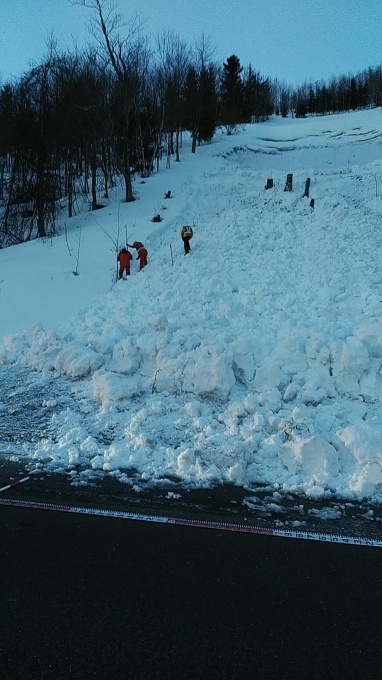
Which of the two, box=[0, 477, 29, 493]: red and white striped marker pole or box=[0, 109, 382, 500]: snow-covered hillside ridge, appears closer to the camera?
box=[0, 477, 29, 493]: red and white striped marker pole

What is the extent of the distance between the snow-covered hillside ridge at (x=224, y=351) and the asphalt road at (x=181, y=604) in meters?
1.15

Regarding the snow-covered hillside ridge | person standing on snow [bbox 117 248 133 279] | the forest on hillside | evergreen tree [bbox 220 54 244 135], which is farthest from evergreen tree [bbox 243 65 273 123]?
person standing on snow [bbox 117 248 133 279]

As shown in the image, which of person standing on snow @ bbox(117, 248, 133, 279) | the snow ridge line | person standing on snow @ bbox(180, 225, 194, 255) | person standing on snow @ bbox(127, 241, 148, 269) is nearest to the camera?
the snow ridge line

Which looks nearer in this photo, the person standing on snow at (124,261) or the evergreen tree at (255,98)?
the person standing on snow at (124,261)

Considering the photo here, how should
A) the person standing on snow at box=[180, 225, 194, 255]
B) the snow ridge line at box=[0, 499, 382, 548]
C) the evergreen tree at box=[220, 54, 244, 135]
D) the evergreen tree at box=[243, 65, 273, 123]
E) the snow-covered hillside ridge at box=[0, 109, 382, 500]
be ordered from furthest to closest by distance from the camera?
the evergreen tree at box=[243, 65, 273, 123]
the evergreen tree at box=[220, 54, 244, 135]
the person standing on snow at box=[180, 225, 194, 255]
the snow-covered hillside ridge at box=[0, 109, 382, 500]
the snow ridge line at box=[0, 499, 382, 548]

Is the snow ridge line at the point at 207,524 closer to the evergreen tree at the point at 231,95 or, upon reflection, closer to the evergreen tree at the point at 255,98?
the evergreen tree at the point at 231,95

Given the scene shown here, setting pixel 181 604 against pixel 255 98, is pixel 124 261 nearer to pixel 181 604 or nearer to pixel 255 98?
pixel 181 604

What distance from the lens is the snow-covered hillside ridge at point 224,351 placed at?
5.25 metres

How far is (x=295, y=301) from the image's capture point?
9.94 metres

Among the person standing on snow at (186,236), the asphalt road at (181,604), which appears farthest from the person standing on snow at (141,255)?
the asphalt road at (181,604)

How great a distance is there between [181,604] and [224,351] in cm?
464

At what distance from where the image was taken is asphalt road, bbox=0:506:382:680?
104 inches

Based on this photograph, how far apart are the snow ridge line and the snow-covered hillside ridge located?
2.22 ft

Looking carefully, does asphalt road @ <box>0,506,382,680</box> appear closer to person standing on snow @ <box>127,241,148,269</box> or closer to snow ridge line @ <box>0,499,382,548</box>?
snow ridge line @ <box>0,499,382,548</box>
